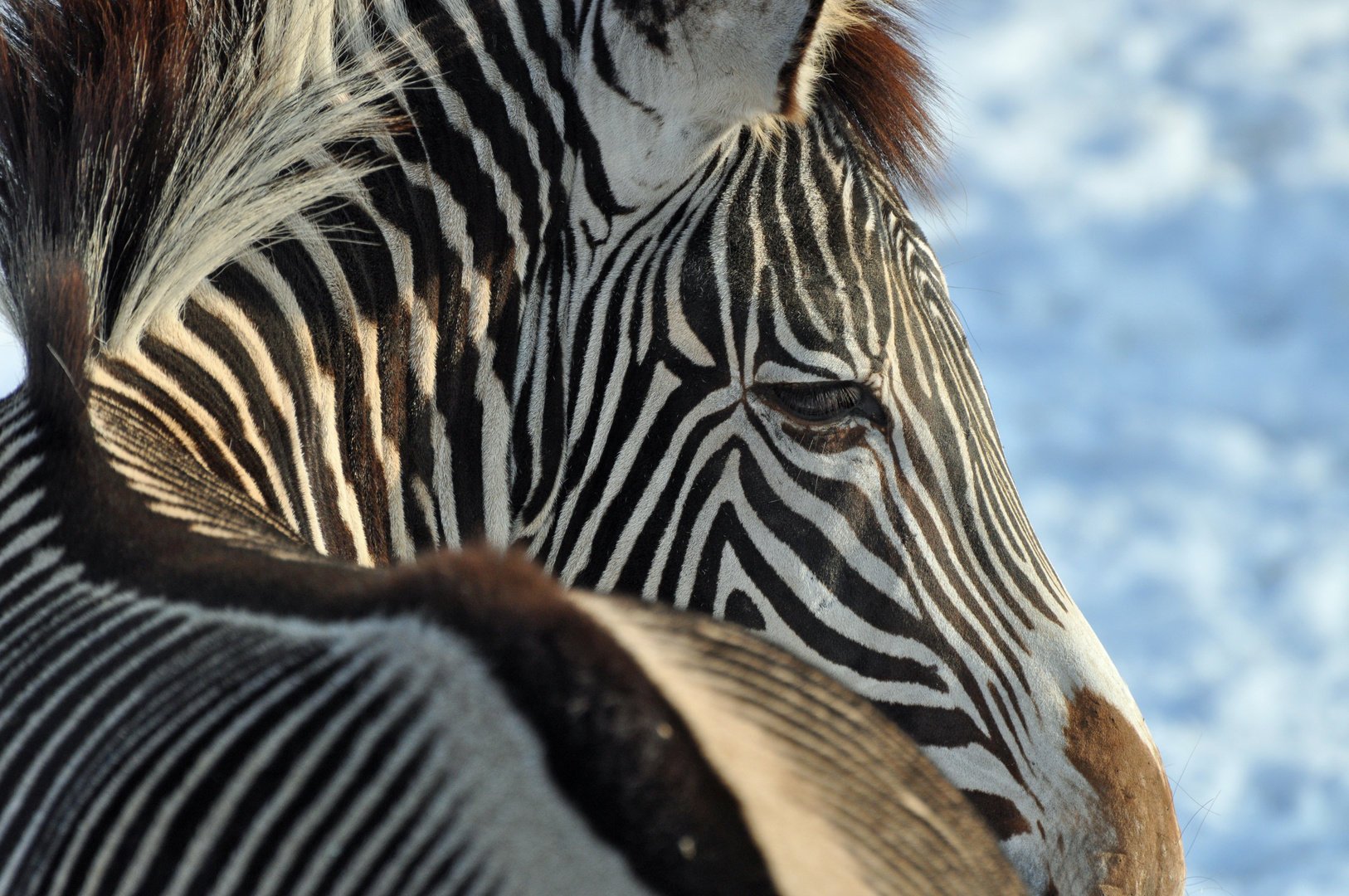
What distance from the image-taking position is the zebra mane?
5.54ft

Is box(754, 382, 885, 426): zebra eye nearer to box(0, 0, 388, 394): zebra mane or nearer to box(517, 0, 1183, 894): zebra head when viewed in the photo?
box(517, 0, 1183, 894): zebra head

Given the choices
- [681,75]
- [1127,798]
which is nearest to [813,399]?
[681,75]

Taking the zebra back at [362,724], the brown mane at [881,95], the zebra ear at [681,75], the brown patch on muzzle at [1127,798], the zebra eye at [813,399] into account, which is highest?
the brown mane at [881,95]

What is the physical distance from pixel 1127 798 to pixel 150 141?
2.40 m

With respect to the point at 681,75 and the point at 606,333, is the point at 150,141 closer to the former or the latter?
the point at 606,333

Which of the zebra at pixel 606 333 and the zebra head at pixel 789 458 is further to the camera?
the zebra head at pixel 789 458

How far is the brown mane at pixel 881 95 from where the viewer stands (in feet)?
9.23

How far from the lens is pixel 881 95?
2.83 meters

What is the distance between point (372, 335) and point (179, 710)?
1329 millimetres

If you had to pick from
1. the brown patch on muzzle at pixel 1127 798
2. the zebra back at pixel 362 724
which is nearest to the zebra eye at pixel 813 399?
the brown patch on muzzle at pixel 1127 798

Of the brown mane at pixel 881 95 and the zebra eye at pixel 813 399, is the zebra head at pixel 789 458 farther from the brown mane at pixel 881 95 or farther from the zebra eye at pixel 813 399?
the brown mane at pixel 881 95

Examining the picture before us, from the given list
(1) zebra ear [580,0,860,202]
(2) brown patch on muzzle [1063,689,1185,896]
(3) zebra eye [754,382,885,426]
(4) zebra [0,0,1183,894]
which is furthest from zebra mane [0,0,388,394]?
(2) brown patch on muzzle [1063,689,1185,896]

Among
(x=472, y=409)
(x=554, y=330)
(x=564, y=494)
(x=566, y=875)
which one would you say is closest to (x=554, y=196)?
(x=554, y=330)

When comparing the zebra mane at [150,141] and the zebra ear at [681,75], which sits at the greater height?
the zebra ear at [681,75]
